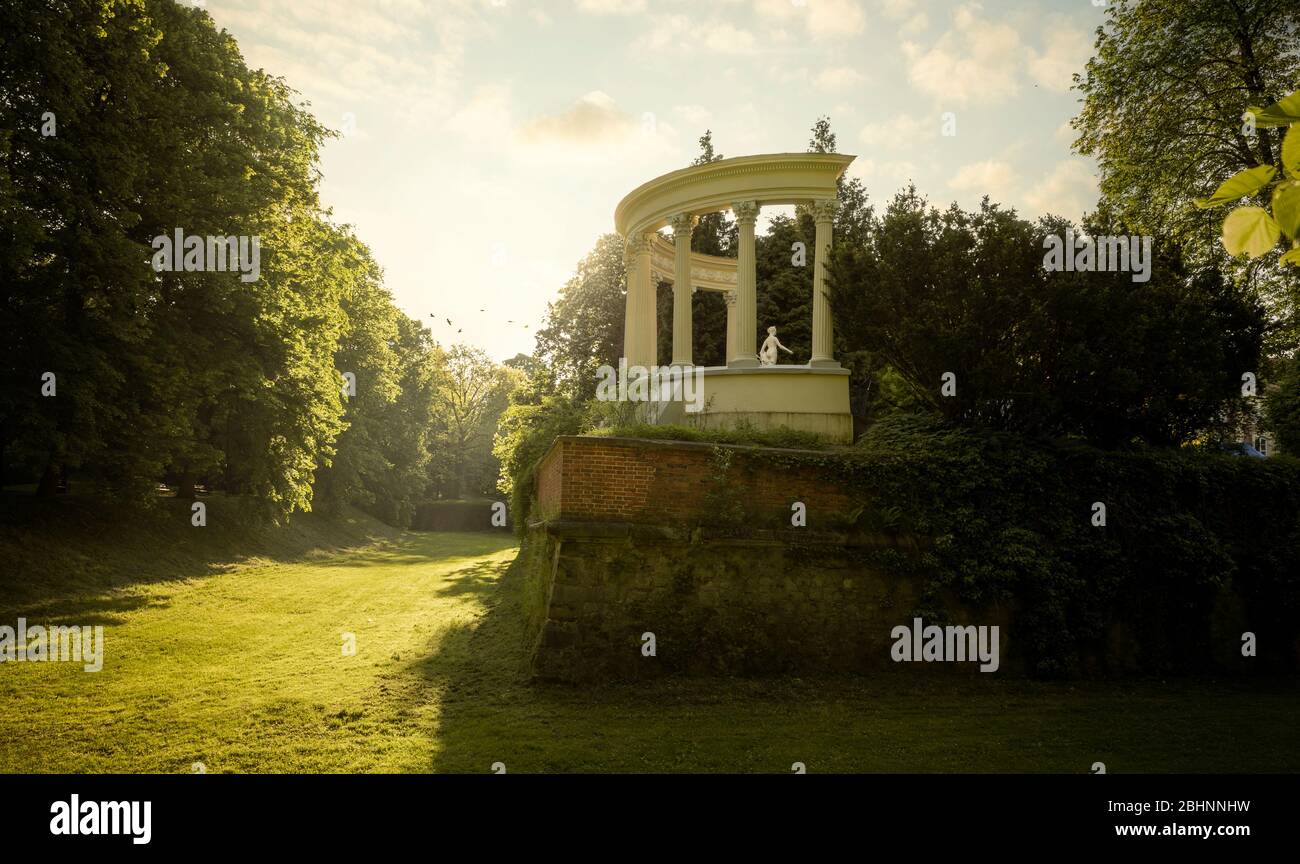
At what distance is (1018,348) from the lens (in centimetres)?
1323

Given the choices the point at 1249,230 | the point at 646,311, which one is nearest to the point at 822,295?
the point at 646,311

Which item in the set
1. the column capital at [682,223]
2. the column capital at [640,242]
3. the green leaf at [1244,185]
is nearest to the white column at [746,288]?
the column capital at [682,223]

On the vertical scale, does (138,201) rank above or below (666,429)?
above

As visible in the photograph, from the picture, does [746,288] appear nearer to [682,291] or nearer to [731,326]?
[682,291]

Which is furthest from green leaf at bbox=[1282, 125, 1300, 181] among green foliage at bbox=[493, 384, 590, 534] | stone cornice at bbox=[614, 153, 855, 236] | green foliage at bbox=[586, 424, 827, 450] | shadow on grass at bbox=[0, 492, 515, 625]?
green foliage at bbox=[493, 384, 590, 534]

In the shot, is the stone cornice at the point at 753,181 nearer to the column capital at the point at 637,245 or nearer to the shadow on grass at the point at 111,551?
the column capital at the point at 637,245

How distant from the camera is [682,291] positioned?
61.4 feet

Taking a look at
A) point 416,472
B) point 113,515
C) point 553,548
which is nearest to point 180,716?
point 553,548

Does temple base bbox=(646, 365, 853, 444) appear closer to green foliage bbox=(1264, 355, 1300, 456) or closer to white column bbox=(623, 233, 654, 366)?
white column bbox=(623, 233, 654, 366)
